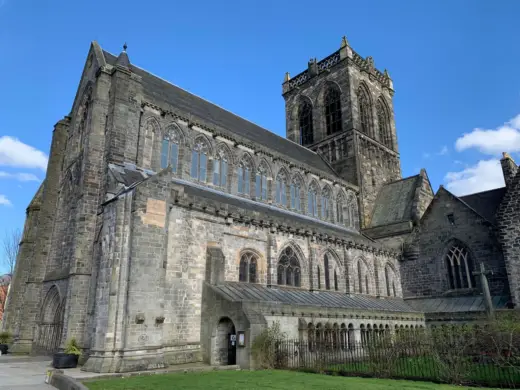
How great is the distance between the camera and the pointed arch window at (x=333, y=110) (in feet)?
150

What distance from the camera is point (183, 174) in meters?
25.1

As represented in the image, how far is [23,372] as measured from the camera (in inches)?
625

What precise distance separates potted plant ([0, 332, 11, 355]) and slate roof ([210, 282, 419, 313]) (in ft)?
48.6

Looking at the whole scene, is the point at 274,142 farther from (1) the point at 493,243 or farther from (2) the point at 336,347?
(2) the point at 336,347

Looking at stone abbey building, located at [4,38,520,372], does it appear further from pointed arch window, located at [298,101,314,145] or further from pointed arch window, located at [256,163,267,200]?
pointed arch window, located at [298,101,314,145]

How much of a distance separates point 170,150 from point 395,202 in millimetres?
24105

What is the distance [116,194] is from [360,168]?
A: 2810cm

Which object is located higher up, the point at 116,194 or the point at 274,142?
the point at 274,142

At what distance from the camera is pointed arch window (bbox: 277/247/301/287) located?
2490 cm

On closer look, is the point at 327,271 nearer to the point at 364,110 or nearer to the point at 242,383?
the point at 242,383

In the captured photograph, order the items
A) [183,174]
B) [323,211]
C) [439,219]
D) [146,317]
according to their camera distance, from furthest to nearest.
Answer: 1. [323,211]
2. [439,219]
3. [183,174]
4. [146,317]

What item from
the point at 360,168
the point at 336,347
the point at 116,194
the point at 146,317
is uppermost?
the point at 360,168

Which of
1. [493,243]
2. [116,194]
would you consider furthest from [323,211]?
[116,194]

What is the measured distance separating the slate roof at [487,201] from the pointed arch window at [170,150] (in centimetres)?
2330
